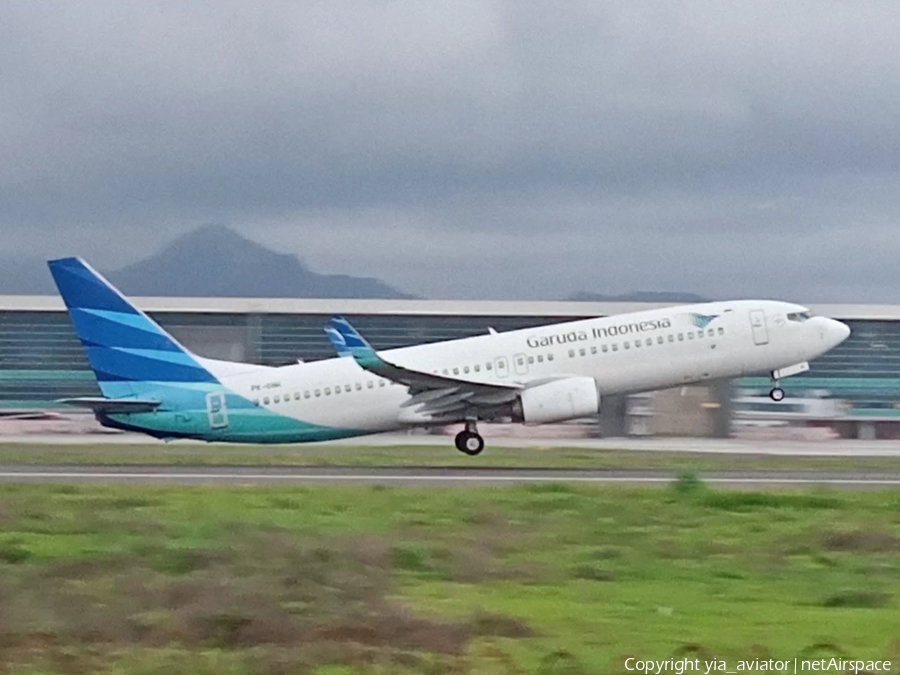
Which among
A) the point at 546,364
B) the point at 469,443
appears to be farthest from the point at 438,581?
the point at 469,443

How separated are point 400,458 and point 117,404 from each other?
6.88 meters

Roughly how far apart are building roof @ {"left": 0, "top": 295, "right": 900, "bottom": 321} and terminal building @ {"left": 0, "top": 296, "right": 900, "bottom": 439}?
0.16 ft

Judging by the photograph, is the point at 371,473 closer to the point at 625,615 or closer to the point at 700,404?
the point at 625,615

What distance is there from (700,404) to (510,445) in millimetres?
16972

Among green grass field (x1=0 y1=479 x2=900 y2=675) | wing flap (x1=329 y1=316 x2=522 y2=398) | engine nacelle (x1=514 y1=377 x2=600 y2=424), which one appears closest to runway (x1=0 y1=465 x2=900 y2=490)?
engine nacelle (x1=514 y1=377 x2=600 y2=424)

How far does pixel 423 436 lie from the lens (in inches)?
2202

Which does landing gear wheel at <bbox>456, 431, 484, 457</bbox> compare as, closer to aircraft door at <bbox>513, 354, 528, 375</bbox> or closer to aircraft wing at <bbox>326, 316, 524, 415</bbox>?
aircraft wing at <bbox>326, 316, 524, 415</bbox>

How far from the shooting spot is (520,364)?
36125 millimetres

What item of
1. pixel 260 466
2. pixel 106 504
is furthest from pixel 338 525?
pixel 260 466

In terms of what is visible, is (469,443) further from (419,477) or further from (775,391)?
(775,391)

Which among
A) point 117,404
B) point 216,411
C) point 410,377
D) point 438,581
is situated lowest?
point 438,581

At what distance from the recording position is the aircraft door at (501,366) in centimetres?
3609

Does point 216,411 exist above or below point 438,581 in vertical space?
above

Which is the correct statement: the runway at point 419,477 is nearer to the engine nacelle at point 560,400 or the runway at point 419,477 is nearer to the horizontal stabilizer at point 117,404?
the engine nacelle at point 560,400
